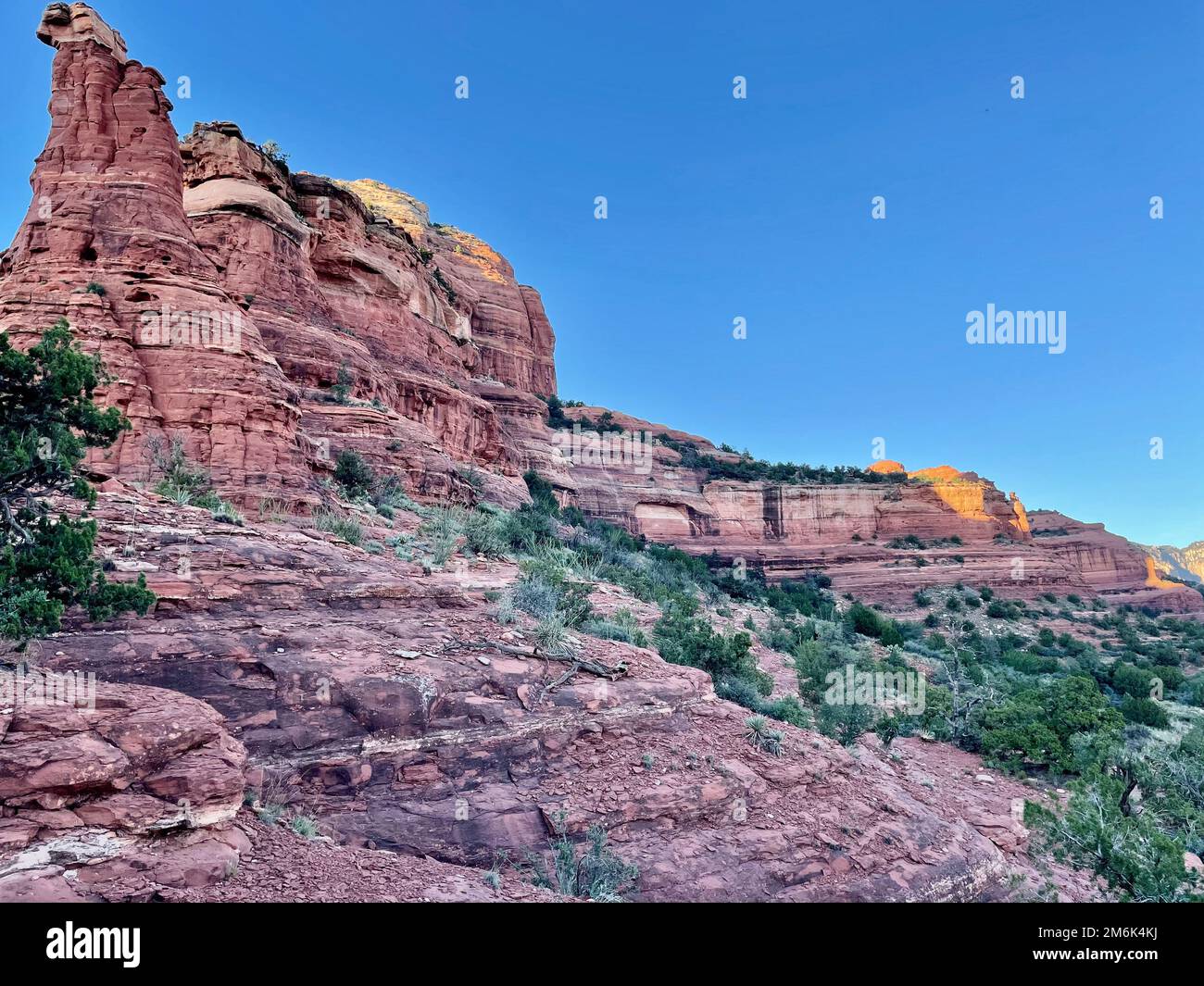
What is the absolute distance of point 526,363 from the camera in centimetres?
4825

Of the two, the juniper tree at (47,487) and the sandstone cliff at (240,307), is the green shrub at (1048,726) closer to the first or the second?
the juniper tree at (47,487)

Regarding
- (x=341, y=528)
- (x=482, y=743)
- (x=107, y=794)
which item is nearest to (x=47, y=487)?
(x=107, y=794)

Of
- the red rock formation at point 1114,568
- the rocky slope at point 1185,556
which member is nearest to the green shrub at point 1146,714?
the red rock formation at point 1114,568

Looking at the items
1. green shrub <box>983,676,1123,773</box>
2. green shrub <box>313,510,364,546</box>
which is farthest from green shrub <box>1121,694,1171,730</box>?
green shrub <box>313,510,364,546</box>

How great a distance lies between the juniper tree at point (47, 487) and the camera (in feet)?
16.3

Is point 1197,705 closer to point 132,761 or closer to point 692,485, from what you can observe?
point 132,761

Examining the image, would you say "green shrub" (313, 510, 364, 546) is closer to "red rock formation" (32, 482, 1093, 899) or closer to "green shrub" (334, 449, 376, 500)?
"red rock formation" (32, 482, 1093, 899)

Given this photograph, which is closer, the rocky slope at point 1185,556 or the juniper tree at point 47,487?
the juniper tree at point 47,487

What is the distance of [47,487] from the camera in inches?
238

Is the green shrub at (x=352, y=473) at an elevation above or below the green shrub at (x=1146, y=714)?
above

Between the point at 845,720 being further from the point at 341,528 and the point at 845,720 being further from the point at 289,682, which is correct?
the point at 341,528

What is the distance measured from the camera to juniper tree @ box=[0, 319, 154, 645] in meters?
4.95

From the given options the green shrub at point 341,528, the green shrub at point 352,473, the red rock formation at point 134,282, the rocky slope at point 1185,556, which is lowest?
the rocky slope at point 1185,556
